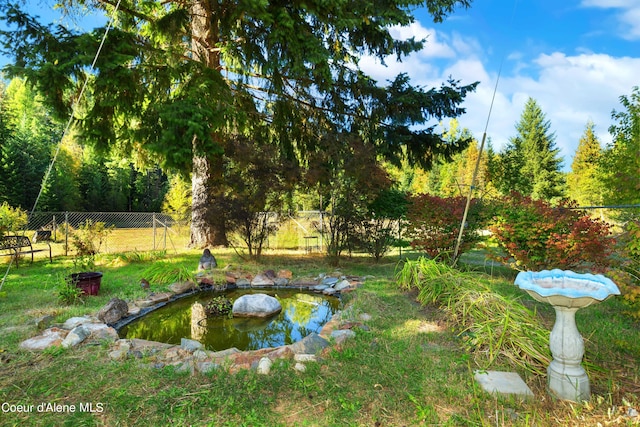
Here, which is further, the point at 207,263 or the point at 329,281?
the point at 207,263

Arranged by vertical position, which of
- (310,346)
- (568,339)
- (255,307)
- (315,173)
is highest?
(315,173)

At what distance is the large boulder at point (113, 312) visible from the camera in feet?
11.8

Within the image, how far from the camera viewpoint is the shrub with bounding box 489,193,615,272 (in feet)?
14.0

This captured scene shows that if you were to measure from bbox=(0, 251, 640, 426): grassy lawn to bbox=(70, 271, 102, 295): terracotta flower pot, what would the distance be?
1.19 m

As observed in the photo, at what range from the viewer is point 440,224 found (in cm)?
577

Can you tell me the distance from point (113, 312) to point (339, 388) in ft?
9.39

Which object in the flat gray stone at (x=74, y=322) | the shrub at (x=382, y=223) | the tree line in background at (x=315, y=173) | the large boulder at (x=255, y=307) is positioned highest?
the tree line in background at (x=315, y=173)

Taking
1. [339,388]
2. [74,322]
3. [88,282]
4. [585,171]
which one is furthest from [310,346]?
[585,171]

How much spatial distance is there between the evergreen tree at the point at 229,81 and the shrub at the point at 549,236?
3172 mm

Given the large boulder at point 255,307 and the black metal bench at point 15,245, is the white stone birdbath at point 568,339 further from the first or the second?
the black metal bench at point 15,245

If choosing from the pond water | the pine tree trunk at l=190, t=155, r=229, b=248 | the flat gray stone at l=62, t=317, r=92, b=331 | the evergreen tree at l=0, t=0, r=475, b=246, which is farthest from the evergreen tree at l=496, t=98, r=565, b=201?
the flat gray stone at l=62, t=317, r=92, b=331

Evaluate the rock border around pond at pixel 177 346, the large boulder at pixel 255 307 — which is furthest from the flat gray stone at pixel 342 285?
the rock border around pond at pixel 177 346

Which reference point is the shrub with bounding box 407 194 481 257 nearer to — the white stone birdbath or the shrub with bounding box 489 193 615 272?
the shrub with bounding box 489 193 615 272

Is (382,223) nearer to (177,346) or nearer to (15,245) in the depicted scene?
(177,346)
